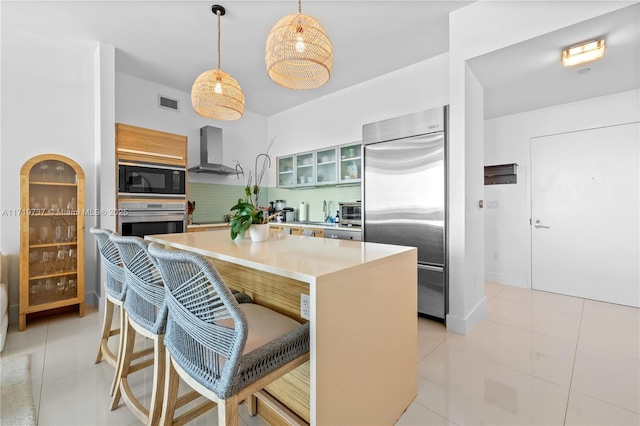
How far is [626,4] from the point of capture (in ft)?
6.11

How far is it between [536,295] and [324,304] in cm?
377

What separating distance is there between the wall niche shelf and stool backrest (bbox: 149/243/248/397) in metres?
4.36

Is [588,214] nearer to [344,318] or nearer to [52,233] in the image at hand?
[344,318]

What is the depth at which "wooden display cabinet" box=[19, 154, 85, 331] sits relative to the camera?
272cm

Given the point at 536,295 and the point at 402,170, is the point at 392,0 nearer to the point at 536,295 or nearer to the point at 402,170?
the point at 402,170

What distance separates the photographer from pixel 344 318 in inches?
46.3

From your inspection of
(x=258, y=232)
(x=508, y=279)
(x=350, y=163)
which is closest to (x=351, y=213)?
(x=350, y=163)

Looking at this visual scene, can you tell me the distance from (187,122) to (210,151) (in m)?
0.57

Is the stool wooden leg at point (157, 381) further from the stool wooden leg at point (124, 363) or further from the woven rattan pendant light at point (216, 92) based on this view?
the woven rattan pendant light at point (216, 92)

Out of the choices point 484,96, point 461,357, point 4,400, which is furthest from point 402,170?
point 4,400

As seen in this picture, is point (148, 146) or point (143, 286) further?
point (148, 146)

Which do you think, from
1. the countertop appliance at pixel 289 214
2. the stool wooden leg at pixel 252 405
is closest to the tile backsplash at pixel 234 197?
the countertop appliance at pixel 289 214

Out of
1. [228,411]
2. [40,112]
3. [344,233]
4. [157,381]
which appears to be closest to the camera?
[228,411]

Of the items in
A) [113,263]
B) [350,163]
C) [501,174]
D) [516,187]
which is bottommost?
[113,263]
